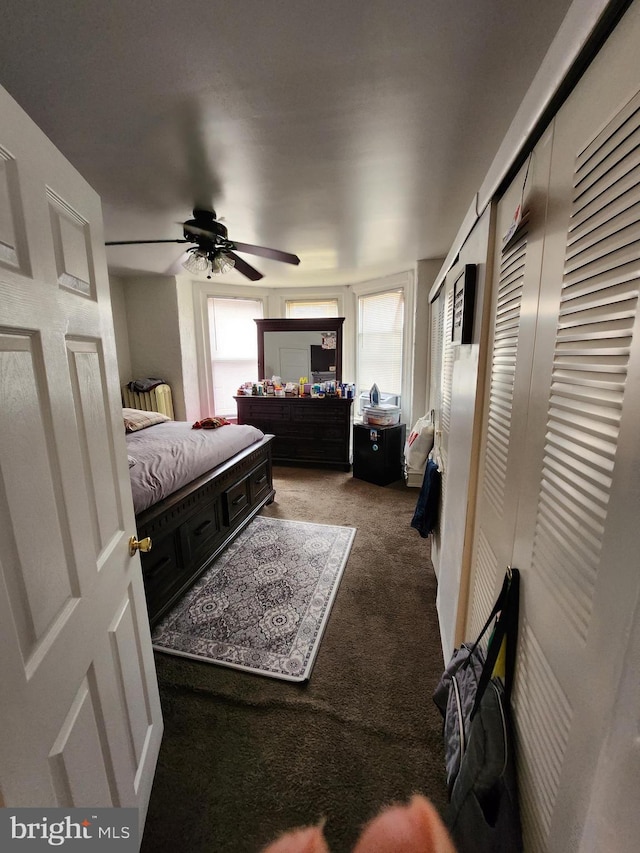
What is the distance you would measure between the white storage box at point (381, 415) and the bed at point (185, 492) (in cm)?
134

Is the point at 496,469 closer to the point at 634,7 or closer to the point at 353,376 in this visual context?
the point at 634,7

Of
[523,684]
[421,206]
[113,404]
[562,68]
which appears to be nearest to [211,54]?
[562,68]

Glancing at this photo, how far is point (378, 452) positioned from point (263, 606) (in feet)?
7.09

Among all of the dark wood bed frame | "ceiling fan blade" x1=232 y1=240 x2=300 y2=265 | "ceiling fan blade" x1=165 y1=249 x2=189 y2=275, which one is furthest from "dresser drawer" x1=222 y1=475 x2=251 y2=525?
"ceiling fan blade" x1=165 y1=249 x2=189 y2=275

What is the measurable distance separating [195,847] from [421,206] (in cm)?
319

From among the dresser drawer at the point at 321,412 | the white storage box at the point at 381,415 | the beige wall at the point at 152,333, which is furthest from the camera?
the dresser drawer at the point at 321,412

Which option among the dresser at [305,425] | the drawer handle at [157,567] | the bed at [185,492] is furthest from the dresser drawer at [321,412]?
the drawer handle at [157,567]

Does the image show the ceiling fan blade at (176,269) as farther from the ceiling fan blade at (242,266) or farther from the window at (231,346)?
the ceiling fan blade at (242,266)

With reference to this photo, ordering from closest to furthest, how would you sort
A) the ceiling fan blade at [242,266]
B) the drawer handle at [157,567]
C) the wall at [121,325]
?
the drawer handle at [157,567] < the ceiling fan blade at [242,266] < the wall at [121,325]

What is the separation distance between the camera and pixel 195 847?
3.23 feet

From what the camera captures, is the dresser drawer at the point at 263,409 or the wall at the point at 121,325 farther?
the dresser drawer at the point at 263,409

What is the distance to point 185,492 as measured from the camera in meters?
2.03

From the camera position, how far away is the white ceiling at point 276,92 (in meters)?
0.95

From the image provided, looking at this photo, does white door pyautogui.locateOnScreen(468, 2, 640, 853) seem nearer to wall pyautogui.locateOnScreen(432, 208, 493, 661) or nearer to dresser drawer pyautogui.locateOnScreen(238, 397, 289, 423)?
wall pyautogui.locateOnScreen(432, 208, 493, 661)
